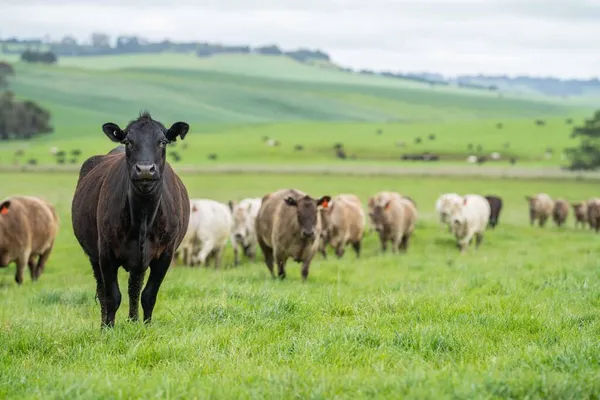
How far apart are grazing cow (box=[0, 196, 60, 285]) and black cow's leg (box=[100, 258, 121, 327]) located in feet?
28.0

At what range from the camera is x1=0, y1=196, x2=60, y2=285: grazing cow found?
1603 cm

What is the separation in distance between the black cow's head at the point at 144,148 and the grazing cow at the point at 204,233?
13265 mm

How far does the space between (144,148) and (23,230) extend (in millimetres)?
10247

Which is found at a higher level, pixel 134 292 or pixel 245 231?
pixel 134 292

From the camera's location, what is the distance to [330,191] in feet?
164

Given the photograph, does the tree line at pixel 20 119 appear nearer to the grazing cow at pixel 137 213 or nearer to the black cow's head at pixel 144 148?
the grazing cow at pixel 137 213

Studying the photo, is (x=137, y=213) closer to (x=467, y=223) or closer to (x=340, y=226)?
(x=340, y=226)

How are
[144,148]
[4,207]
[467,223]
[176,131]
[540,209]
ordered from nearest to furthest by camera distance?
[144,148] < [176,131] < [4,207] < [467,223] < [540,209]

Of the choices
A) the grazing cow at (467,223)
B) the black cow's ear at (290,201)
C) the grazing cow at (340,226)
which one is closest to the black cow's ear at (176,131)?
the black cow's ear at (290,201)

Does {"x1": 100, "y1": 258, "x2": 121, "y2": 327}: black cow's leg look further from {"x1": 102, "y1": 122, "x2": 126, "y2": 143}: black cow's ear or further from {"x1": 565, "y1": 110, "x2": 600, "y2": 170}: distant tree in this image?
{"x1": 565, "y1": 110, "x2": 600, "y2": 170}: distant tree

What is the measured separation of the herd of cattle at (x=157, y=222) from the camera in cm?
779

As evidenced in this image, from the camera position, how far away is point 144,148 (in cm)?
743

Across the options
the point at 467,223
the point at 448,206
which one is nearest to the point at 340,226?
the point at 467,223

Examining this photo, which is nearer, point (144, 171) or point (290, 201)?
point (144, 171)
